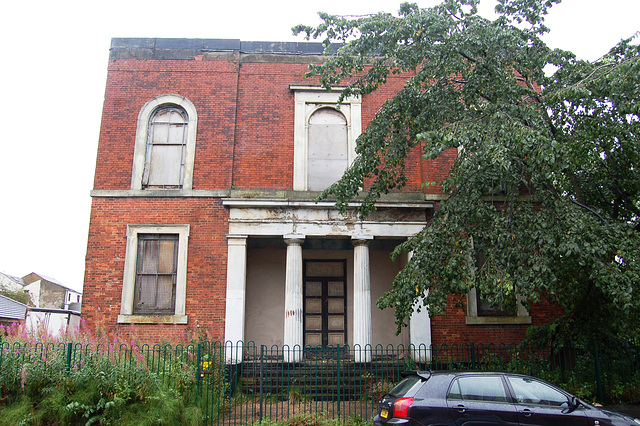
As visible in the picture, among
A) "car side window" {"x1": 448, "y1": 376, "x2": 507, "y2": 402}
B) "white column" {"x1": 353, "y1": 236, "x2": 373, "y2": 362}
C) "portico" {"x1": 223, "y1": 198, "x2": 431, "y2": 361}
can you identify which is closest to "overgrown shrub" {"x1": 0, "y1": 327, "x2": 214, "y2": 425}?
"portico" {"x1": 223, "y1": 198, "x2": 431, "y2": 361}

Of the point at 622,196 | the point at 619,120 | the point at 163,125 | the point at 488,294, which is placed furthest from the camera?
the point at 163,125

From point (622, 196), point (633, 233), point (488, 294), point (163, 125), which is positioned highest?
point (163, 125)

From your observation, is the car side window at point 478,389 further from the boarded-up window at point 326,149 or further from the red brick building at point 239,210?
the boarded-up window at point 326,149

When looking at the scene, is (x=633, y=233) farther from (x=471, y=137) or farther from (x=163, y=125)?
(x=163, y=125)

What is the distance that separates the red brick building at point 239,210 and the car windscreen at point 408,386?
15.8 ft

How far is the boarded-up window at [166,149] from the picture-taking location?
13648mm

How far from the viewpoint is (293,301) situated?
12.5m

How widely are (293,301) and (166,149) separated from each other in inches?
218

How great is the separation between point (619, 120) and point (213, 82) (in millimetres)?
10098

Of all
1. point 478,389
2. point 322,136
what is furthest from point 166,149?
point 478,389

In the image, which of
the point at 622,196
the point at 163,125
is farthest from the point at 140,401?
the point at 622,196

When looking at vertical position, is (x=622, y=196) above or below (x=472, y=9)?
below

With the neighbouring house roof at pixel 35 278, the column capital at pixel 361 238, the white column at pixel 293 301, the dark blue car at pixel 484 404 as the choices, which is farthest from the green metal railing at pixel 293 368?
the neighbouring house roof at pixel 35 278

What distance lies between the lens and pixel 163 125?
14.0 m
